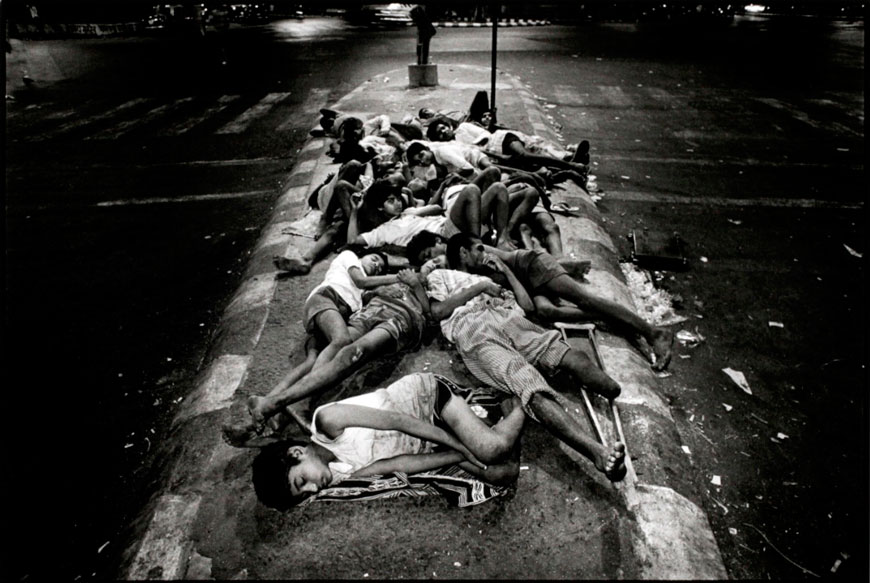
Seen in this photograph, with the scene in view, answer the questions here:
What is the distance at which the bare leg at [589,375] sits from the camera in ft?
10.2

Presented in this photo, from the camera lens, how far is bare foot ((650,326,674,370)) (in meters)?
3.62

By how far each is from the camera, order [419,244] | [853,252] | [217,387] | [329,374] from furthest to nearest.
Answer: [853,252]
[419,244]
[217,387]
[329,374]

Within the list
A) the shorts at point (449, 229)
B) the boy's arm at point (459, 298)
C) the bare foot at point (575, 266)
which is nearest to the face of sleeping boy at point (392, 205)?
the shorts at point (449, 229)

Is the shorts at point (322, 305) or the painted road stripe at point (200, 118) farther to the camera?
the painted road stripe at point (200, 118)

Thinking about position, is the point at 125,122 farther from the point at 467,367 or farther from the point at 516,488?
the point at 516,488

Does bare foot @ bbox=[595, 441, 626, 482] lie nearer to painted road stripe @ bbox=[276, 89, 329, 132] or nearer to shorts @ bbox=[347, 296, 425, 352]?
shorts @ bbox=[347, 296, 425, 352]

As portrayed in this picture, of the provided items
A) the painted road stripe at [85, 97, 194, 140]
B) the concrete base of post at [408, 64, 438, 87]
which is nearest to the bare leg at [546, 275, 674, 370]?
the concrete base of post at [408, 64, 438, 87]

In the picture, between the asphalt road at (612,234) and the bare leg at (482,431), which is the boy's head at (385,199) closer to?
the asphalt road at (612,234)

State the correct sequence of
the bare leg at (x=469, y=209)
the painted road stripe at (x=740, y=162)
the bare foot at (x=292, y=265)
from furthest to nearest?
the painted road stripe at (x=740, y=162), the bare foot at (x=292, y=265), the bare leg at (x=469, y=209)

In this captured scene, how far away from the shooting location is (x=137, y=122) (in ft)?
34.4

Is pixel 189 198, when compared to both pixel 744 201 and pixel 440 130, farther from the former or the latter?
pixel 744 201

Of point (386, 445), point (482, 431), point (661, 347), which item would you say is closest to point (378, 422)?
point (386, 445)

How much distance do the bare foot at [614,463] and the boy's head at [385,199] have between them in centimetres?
327

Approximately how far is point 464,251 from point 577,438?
1.89m
